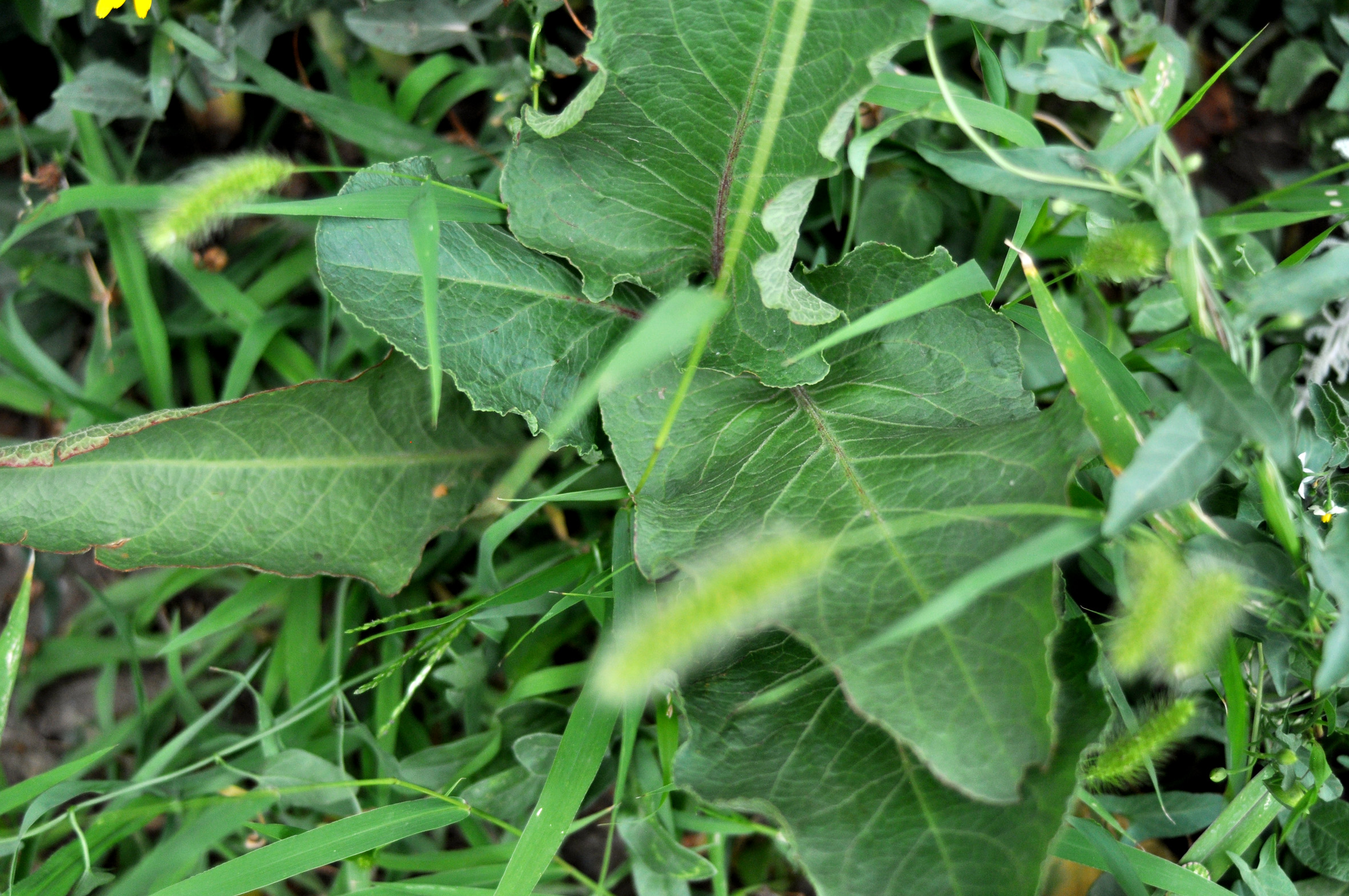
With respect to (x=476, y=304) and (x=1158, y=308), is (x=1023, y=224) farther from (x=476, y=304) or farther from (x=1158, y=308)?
(x=476, y=304)

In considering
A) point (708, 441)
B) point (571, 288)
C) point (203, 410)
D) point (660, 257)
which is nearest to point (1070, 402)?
point (708, 441)

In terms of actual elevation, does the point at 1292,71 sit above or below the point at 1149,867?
above

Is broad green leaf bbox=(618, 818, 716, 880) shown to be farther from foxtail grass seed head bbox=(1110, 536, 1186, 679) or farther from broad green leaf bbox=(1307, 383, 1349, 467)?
broad green leaf bbox=(1307, 383, 1349, 467)

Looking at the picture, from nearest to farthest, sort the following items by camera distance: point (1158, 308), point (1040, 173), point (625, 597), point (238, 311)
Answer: point (1040, 173) < point (625, 597) < point (1158, 308) < point (238, 311)

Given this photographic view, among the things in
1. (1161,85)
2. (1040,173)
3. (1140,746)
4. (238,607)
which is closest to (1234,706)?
(1140,746)

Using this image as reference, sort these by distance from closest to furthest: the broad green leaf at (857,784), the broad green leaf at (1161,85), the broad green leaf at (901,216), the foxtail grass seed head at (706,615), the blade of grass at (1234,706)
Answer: the foxtail grass seed head at (706,615) → the broad green leaf at (857,784) → the blade of grass at (1234,706) → the broad green leaf at (1161,85) → the broad green leaf at (901,216)

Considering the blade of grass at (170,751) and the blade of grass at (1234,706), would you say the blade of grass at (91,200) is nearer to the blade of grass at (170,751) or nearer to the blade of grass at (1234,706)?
the blade of grass at (170,751)

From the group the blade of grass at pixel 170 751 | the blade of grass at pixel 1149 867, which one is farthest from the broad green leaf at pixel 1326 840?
the blade of grass at pixel 170 751
